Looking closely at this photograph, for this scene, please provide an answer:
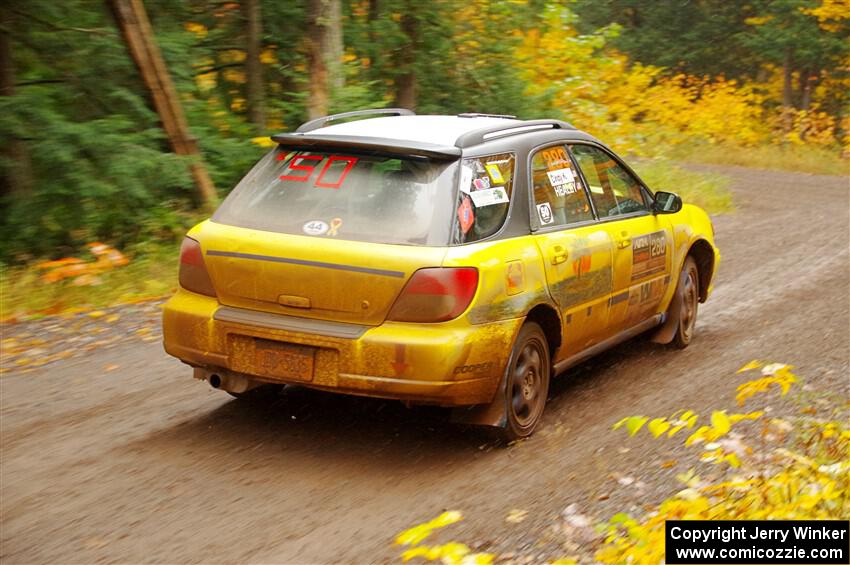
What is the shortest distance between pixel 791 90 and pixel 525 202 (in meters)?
33.7

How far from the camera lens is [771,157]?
3097cm

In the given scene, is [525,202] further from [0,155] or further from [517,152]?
[0,155]

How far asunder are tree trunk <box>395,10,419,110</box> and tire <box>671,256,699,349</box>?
8.75 m

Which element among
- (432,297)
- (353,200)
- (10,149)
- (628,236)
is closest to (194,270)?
(353,200)

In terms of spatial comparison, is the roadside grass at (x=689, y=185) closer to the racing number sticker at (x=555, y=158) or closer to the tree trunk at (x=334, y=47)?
the tree trunk at (x=334, y=47)

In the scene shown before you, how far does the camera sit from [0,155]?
34.4 feet

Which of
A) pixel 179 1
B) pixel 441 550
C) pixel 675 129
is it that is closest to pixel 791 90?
pixel 675 129

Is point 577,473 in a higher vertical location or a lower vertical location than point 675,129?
higher

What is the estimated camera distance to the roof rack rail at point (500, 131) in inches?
229

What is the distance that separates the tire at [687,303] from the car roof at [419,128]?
2335mm

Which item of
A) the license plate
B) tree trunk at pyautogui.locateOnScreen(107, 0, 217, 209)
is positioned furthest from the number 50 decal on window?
tree trunk at pyautogui.locateOnScreen(107, 0, 217, 209)

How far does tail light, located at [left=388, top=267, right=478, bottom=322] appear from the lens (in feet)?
17.2

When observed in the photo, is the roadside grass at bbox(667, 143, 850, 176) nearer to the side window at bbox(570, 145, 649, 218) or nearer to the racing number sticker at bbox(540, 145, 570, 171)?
the side window at bbox(570, 145, 649, 218)

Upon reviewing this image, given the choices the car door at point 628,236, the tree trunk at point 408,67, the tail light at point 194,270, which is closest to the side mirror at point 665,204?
the car door at point 628,236
